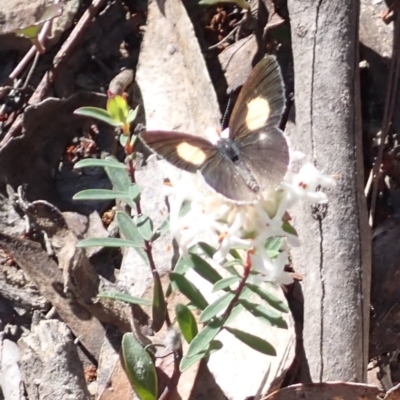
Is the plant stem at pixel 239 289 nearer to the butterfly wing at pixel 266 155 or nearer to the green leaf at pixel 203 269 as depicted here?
the green leaf at pixel 203 269

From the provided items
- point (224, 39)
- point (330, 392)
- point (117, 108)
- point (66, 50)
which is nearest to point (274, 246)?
point (330, 392)

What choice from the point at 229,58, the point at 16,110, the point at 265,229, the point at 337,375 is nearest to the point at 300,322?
the point at 337,375

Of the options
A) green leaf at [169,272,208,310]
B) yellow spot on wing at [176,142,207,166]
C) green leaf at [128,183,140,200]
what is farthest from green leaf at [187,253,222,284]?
yellow spot on wing at [176,142,207,166]

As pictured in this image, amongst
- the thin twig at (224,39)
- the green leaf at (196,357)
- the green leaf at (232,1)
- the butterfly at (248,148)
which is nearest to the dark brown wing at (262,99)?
the butterfly at (248,148)

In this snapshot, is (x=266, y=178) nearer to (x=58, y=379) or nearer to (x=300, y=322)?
(x=300, y=322)

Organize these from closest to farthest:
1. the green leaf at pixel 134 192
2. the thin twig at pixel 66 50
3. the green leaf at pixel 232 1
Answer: the green leaf at pixel 134 192 → the green leaf at pixel 232 1 → the thin twig at pixel 66 50

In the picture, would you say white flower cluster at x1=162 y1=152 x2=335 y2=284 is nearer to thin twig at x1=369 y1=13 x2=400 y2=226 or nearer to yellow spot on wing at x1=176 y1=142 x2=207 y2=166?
yellow spot on wing at x1=176 y1=142 x2=207 y2=166
